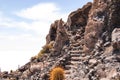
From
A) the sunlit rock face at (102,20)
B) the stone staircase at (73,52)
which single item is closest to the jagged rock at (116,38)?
the sunlit rock face at (102,20)

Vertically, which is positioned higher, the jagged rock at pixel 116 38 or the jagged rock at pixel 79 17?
the jagged rock at pixel 79 17

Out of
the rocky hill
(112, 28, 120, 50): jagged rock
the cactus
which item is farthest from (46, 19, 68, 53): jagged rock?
(112, 28, 120, 50): jagged rock

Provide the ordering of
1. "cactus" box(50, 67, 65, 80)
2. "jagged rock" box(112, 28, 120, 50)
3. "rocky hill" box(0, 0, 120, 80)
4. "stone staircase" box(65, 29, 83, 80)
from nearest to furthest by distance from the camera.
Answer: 1. "jagged rock" box(112, 28, 120, 50)
2. "rocky hill" box(0, 0, 120, 80)
3. "cactus" box(50, 67, 65, 80)
4. "stone staircase" box(65, 29, 83, 80)

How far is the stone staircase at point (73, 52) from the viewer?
92.6m

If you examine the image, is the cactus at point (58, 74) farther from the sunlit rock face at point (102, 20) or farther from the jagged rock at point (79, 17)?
the jagged rock at point (79, 17)

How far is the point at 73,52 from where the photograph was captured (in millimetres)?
100125

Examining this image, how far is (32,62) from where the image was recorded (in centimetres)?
12125

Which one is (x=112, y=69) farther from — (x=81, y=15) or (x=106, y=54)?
(x=81, y=15)

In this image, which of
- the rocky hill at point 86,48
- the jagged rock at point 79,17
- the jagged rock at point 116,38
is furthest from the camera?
Answer: the jagged rock at point 79,17

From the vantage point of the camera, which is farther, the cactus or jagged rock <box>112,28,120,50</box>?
the cactus

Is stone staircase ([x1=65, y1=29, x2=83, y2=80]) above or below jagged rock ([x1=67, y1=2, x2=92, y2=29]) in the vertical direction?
below

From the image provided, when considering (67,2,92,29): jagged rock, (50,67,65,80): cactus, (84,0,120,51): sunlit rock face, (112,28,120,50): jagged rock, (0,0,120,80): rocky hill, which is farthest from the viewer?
(67,2,92,29): jagged rock

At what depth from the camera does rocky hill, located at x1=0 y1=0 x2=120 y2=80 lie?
81562mm

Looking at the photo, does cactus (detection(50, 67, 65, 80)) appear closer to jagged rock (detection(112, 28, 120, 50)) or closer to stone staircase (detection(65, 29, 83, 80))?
stone staircase (detection(65, 29, 83, 80))
